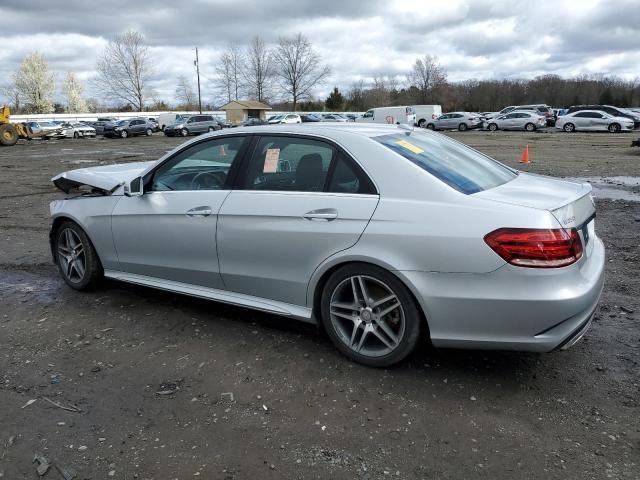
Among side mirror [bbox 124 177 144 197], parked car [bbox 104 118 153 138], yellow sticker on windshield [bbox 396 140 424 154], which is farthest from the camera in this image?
parked car [bbox 104 118 153 138]

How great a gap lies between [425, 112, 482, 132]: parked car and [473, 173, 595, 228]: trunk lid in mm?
41685

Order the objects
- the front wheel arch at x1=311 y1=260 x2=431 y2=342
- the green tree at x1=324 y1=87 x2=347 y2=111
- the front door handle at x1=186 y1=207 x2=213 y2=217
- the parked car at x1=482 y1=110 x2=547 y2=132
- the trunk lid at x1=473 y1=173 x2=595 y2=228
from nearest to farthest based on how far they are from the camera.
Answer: the trunk lid at x1=473 y1=173 x2=595 y2=228 → the front wheel arch at x1=311 y1=260 x2=431 y2=342 → the front door handle at x1=186 y1=207 x2=213 y2=217 → the parked car at x1=482 y1=110 x2=547 y2=132 → the green tree at x1=324 y1=87 x2=347 y2=111

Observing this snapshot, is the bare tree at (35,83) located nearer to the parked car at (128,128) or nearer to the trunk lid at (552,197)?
the parked car at (128,128)

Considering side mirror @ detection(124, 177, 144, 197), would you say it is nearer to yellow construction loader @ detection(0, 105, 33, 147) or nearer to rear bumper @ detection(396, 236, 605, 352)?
rear bumper @ detection(396, 236, 605, 352)

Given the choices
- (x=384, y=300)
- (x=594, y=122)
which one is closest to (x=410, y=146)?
(x=384, y=300)

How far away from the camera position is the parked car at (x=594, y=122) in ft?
109

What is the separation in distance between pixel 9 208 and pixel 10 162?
44.2 feet

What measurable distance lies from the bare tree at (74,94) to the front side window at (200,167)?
108 metres

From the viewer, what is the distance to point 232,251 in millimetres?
3951

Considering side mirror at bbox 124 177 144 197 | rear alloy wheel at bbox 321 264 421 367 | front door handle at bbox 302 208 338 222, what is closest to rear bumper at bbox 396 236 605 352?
rear alloy wheel at bbox 321 264 421 367

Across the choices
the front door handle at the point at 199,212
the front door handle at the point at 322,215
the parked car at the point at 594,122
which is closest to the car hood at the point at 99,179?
the front door handle at the point at 199,212

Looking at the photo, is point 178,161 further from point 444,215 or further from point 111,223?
point 444,215

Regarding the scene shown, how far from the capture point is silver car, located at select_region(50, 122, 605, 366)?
301 cm

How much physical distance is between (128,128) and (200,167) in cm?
4524
